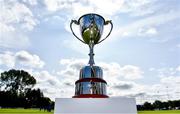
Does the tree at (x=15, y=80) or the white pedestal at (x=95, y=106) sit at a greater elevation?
the tree at (x=15, y=80)

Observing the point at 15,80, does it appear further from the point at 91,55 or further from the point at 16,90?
the point at 91,55

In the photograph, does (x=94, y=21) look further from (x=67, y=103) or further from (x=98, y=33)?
(x=67, y=103)

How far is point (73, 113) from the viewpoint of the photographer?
68.9 inches

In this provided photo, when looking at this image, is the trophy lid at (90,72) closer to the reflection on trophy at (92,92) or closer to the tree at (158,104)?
the reflection on trophy at (92,92)

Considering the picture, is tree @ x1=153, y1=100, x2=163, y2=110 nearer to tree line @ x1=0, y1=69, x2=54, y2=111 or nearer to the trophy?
tree line @ x1=0, y1=69, x2=54, y2=111

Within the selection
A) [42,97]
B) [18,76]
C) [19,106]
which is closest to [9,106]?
[19,106]

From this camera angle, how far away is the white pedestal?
176cm

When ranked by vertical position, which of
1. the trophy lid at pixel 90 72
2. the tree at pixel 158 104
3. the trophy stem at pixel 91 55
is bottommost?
the trophy lid at pixel 90 72

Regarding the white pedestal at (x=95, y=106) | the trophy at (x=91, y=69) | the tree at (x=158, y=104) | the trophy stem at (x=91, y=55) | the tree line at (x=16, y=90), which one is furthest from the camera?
the tree at (x=158, y=104)

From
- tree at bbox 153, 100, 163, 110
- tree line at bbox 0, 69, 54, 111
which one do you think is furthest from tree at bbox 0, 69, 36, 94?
tree at bbox 153, 100, 163, 110

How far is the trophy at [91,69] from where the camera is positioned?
2.08 meters

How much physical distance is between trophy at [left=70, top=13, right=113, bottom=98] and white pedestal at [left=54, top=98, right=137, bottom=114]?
26 cm

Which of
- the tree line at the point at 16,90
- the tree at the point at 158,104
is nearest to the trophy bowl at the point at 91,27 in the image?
the tree line at the point at 16,90

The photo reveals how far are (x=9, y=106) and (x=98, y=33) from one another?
4929cm
